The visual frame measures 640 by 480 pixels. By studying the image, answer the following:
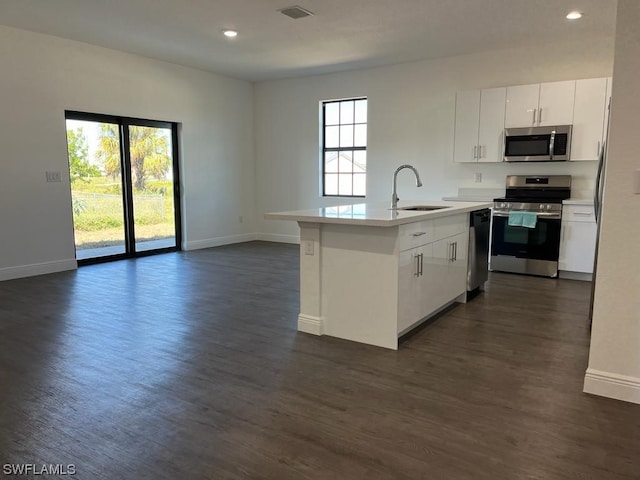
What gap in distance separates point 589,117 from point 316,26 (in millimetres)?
3110

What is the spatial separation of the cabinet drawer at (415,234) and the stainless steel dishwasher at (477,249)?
3.20ft

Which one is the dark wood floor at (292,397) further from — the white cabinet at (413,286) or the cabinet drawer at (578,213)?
the cabinet drawer at (578,213)

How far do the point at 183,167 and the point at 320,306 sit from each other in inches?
178

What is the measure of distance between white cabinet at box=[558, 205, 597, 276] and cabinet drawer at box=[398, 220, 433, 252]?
2513mm

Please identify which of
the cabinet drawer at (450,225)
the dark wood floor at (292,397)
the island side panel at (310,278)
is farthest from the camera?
the cabinet drawer at (450,225)

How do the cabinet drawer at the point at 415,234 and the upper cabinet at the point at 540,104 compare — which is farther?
the upper cabinet at the point at 540,104

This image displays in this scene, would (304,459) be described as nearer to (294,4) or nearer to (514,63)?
(294,4)

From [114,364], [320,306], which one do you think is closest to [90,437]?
[114,364]

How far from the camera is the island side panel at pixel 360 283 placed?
2986 mm

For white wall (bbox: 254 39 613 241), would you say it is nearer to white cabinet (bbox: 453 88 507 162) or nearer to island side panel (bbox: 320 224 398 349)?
white cabinet (bbox: 453 88 507 162)

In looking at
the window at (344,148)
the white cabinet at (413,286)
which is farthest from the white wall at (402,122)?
the white cabinet at (413,286)

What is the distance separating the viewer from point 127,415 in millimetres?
2199

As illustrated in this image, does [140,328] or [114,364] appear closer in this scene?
[114,364]

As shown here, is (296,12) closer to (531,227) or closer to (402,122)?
(402,122)
